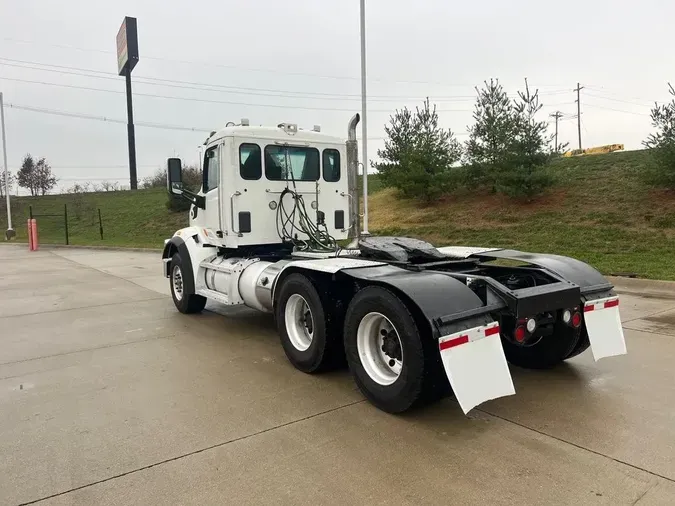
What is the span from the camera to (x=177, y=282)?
847cm

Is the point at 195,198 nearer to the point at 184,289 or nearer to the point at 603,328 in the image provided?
the point at 184,289

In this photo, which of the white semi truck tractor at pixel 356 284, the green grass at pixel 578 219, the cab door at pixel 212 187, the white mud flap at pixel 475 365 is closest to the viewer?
the white mud flap at pixel 475 365

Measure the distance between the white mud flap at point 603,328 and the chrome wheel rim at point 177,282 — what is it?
5.90 metres

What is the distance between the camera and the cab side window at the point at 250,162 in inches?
275

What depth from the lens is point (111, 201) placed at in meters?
44.6

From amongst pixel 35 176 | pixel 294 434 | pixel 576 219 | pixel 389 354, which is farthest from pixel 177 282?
pixel 35 176

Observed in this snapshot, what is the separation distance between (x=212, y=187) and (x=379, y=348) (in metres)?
4.06

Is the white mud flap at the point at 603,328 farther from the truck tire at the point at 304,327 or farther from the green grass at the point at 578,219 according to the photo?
the green grass at the point at 578,219

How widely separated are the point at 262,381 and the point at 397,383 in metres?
1.53

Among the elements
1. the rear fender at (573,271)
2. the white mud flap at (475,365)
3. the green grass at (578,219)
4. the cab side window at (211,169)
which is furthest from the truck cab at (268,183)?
the green grass at (578,219)

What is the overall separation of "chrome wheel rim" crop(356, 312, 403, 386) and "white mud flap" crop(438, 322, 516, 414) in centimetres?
63

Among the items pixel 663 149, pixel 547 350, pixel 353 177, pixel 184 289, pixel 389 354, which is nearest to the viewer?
pixel 389 354

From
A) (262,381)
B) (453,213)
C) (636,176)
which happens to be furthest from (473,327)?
(636,176)

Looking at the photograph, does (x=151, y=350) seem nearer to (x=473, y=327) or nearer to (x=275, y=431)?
(x=275, y=431)
